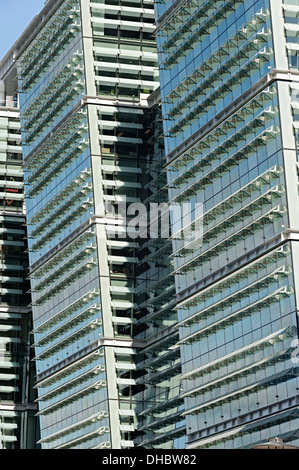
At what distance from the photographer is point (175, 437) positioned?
97.3 m

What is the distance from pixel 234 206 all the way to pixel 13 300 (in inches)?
2398

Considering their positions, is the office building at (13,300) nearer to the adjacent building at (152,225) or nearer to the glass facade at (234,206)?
the adjacent building at (152,225)

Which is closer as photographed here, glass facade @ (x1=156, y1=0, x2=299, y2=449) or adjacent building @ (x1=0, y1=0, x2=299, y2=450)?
glass facade @ (x1=156, y1=0, x2=299, y2=449)

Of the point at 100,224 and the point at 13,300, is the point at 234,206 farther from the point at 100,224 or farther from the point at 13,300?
the point at 13,300

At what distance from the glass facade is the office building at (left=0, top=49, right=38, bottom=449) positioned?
45.2 meters

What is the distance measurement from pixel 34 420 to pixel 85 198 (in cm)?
3825

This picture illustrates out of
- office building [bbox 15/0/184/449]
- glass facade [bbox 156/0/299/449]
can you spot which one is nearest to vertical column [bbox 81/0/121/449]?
office building [bbox 15/0/184/449]

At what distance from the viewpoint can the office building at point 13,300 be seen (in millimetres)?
135250

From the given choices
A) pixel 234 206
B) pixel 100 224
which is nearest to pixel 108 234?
pixel 100 224

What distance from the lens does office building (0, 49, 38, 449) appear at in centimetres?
13525

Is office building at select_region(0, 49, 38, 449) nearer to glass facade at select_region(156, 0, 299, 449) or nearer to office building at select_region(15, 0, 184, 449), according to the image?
office building at select_region(15, 0, 184, 449)

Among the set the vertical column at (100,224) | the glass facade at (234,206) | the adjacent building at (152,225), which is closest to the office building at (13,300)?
the adjacent building at (152,225)

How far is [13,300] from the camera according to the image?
138 m
